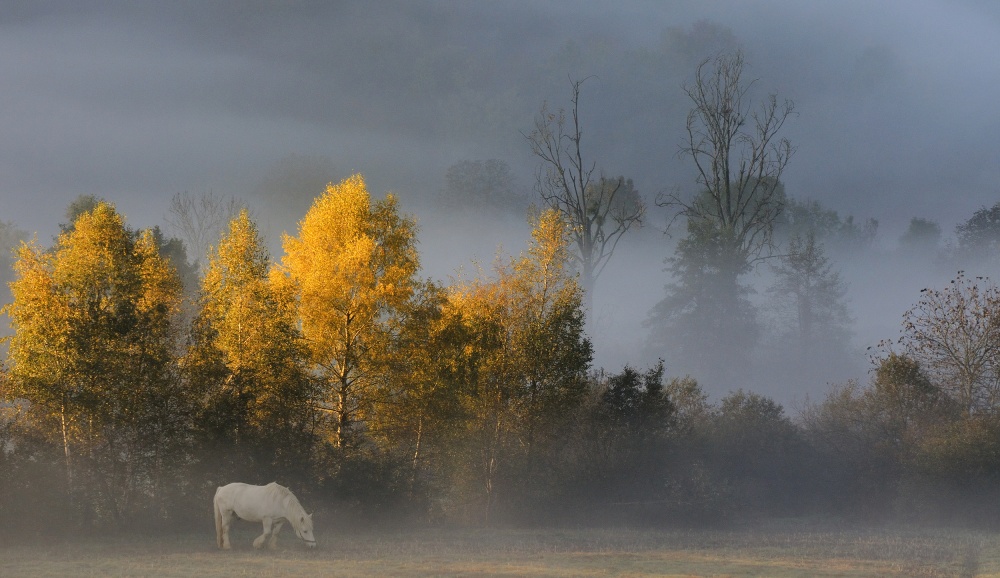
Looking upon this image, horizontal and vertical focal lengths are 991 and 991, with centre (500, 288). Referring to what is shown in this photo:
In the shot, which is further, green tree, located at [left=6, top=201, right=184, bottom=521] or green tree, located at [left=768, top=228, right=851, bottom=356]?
green tree, located at [left=768, top=228, right=851, bottom=356]

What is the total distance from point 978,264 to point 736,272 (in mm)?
38723

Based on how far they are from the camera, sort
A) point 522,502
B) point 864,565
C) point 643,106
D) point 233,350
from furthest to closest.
A: point 643,106, point 522,502, point 233,350, point 864,565

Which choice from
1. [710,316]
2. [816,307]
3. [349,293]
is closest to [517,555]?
[349,293]

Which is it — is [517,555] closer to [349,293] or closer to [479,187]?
[349,293]

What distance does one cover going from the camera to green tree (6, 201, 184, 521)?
27453 mm

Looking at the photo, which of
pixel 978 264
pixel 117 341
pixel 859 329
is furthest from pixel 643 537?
pixel 859 329

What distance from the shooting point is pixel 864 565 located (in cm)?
2438

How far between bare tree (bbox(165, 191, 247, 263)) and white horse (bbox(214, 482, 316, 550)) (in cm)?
6659

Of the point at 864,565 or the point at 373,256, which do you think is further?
the point at 373,256

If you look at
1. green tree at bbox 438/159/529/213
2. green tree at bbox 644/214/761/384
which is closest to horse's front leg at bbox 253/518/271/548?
green tree at bbox 644/214/761/384

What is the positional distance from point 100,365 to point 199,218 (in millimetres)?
68994

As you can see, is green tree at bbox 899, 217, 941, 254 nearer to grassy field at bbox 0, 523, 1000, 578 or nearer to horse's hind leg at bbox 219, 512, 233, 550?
grassy field at bbox 0, 523, 1000, 578

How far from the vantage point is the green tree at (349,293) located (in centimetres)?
3291

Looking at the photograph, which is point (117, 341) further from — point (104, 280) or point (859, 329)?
point (859, 329)
